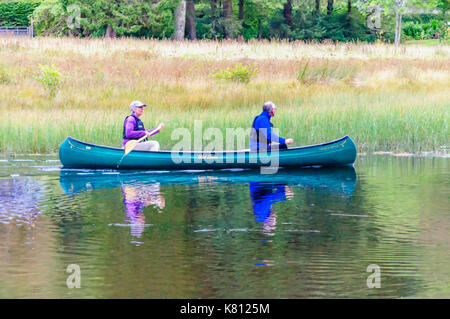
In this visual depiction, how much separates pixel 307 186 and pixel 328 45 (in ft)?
68.3

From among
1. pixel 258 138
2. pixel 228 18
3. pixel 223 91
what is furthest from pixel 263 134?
pixel 228 18

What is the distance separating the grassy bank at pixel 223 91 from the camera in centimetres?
1820

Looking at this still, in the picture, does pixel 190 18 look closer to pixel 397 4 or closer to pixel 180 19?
pixel 180 19

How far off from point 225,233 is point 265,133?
539 cm

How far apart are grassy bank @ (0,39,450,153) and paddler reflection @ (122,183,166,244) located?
14.3 feet

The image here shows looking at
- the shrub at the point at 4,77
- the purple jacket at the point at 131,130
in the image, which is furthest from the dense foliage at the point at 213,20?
the purple jacket at the point at 131,130

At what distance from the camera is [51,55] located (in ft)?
91.8

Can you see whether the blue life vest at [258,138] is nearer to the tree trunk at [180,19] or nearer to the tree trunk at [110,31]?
the tree trunk at [180,19]

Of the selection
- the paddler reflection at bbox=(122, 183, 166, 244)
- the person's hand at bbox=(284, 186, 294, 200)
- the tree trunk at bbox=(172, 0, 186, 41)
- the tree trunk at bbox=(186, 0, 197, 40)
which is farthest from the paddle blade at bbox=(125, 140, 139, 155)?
the tree trunk at bbox=(186, 0, 197, 40)

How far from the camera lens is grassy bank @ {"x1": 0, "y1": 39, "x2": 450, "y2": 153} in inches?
717

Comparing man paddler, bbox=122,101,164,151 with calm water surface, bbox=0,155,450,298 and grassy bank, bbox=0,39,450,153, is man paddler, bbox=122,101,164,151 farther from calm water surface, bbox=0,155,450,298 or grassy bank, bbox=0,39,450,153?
grassy bank, bbox=0,39,450,153

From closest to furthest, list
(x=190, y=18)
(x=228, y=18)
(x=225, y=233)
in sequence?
(x=225, y=233), (x=190, y=18), (x=228, y=18)

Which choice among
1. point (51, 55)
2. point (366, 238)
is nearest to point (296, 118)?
point (366, 238)

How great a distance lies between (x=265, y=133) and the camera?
1477 centimetres
